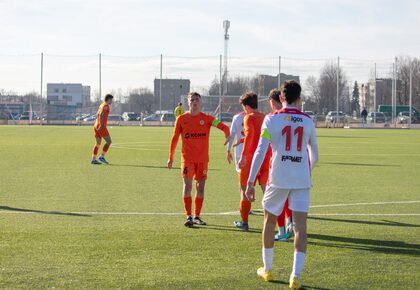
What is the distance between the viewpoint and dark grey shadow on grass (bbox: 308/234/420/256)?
8.55 m

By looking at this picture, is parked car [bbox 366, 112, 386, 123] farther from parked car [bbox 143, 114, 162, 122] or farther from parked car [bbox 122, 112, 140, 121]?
parked car [bbox 122, 112, 140, 121]

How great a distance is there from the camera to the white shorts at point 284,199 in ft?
23.1

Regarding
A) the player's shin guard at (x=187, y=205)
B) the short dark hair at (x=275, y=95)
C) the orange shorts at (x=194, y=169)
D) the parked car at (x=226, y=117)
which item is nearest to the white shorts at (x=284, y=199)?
the short dark hair at (x=275, y=95)

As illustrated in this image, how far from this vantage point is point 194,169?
10664 millimetres

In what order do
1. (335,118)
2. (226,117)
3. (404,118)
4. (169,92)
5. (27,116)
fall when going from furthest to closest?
A: (169,92) < (27,116) < (404,118) < (335,118) < (226,117)

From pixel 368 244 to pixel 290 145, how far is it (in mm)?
2602

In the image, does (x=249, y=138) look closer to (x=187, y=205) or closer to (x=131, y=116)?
(x=187, y=205)

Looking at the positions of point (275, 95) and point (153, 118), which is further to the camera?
point (153, 118)

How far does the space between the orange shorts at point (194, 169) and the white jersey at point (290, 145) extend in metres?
3.60

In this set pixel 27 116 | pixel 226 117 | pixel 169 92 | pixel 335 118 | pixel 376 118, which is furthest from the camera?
pixel 169 92

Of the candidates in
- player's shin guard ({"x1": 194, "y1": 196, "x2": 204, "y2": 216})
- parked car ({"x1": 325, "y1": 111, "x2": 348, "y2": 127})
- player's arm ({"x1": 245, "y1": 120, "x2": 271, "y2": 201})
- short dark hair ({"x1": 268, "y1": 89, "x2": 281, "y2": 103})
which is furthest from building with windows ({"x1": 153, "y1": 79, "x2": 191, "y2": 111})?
player's arm ({"x1": 245, "y1": 120, "x2": 271, "y2": 201})

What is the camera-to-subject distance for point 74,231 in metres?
9.63

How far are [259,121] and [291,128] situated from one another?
3.21 m

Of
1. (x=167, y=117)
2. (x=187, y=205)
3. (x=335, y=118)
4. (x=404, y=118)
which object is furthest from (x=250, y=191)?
(x=404, y=118)
